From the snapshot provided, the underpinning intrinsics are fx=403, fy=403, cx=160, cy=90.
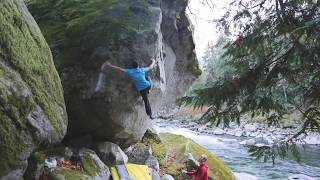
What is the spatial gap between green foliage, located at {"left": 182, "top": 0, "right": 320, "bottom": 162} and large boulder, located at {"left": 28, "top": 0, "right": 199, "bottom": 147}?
2.40m

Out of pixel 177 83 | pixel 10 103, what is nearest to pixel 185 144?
pixel 177 83

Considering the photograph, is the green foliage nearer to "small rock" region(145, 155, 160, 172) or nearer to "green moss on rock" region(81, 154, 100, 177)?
"green moss on rock" region(81, 154, 100, 177)

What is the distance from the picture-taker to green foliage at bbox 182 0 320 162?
23.8 ft

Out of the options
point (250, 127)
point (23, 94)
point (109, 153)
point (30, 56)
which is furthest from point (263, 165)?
point (250, 127)

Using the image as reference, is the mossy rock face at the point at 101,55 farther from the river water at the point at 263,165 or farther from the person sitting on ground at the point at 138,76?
the river water at the point at 263,165

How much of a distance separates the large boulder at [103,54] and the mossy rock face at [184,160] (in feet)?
7.25

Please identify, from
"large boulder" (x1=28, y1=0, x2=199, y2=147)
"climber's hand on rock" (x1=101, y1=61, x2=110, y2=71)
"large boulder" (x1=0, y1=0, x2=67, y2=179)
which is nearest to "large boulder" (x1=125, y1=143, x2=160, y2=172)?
"large boulder" (x1=28, y1=0, x2=199, y2=147)

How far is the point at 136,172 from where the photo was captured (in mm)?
9711

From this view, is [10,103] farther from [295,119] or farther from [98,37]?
[295,119]

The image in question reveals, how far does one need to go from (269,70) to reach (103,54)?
3.84 m

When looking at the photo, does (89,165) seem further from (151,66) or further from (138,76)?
(151,66)

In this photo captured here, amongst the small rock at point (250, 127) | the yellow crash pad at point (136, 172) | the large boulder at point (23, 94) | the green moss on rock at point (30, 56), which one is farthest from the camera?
the small rock at point (250, 127)

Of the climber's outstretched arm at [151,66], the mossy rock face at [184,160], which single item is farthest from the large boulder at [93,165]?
the mossy rock face at [184,160]

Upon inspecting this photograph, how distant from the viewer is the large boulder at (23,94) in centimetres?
574
